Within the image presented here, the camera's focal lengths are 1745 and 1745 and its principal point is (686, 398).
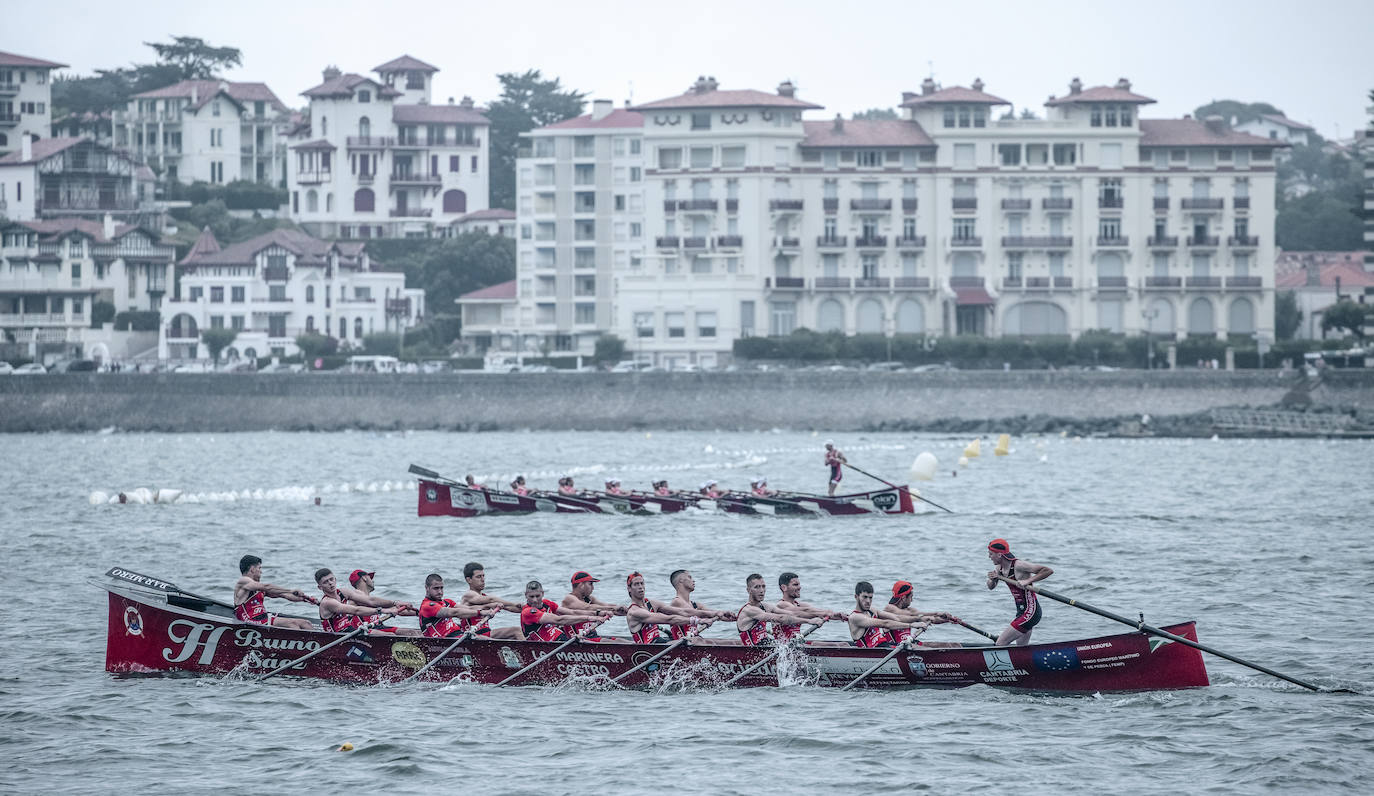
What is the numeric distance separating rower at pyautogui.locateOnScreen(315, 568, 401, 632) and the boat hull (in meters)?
0.29

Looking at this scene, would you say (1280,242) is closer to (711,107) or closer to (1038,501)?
(711,107)

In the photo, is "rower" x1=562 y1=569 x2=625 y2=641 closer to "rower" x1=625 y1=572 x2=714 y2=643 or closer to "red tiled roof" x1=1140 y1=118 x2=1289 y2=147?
"rower" x1=625 y1=572 x2=714 y2=643

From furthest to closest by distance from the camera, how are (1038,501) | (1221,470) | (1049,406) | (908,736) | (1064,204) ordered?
(1064,204)
(1049,406)
(1221,470)
(1038,501)
(908,736)

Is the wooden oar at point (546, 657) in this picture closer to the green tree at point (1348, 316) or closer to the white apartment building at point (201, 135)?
the green tree at point (1348, 316)

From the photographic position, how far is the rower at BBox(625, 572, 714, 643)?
22766 millimetres

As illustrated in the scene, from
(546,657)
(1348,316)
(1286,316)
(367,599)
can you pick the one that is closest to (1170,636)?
(546,657)

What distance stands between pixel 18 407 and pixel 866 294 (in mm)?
45263

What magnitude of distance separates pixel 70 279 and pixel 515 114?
128 ft

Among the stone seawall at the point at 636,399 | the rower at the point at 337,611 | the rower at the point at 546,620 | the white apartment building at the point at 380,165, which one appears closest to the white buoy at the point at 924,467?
the stone seawall at the point at 636,399

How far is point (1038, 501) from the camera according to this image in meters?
49.9

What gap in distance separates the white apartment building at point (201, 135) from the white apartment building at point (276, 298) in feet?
79.3

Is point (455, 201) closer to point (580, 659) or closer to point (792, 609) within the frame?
point (580, 659)

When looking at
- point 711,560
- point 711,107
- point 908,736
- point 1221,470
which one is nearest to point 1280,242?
point 711,107

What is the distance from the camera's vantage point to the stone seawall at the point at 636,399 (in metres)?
81.2
